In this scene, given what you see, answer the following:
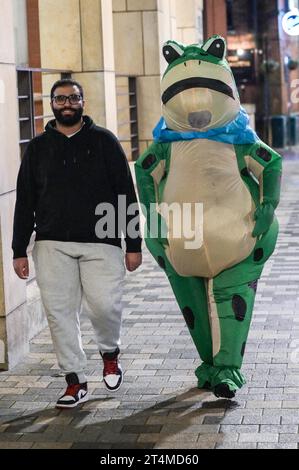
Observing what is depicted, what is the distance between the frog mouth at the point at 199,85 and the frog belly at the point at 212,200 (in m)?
0.30

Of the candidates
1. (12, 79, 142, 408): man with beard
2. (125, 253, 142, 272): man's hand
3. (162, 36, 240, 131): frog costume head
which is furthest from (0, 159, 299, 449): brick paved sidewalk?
(162, 36, 240, 131): frog costume head

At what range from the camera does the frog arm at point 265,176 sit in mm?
6305

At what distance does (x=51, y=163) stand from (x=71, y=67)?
479 centimetres

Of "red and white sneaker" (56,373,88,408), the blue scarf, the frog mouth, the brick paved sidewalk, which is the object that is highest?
the frog mouth

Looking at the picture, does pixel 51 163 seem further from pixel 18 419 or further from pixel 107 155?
pixel 18 419

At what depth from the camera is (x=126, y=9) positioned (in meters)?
13.9

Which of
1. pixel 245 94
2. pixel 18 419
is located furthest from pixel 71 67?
pixel 245 94

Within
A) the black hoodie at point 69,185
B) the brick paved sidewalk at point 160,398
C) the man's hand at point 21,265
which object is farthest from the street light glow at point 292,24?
the man's hand at point 21,265

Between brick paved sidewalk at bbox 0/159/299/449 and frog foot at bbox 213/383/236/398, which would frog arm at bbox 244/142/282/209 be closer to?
frog foot at bbox 213/383/236/398

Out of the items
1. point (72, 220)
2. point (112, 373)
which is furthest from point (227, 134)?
point (112, 373)

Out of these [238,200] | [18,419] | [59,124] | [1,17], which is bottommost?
[18,419]

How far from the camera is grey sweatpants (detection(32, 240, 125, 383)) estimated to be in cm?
632

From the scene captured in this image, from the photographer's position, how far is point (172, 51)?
6.38 metres
